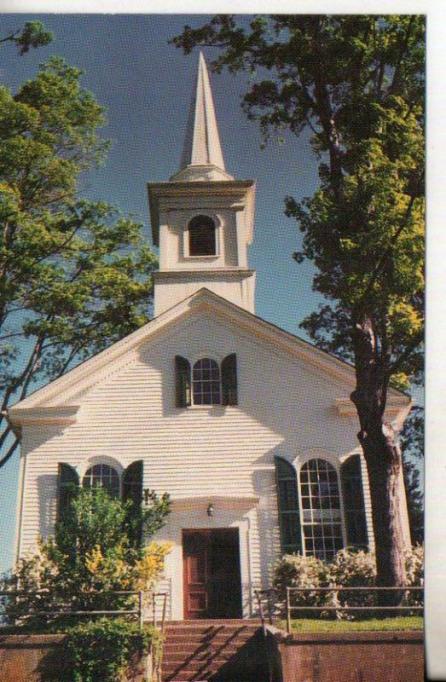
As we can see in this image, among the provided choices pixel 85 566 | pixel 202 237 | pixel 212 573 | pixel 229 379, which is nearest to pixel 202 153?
pixel 202 237

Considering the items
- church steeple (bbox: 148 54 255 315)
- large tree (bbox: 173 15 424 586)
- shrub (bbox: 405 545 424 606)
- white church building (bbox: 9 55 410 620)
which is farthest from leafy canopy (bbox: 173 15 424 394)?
church steeple (bbox: 148 54 255 315)

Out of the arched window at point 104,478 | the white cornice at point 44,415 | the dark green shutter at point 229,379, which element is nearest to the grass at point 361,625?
the arched window at point 104,478

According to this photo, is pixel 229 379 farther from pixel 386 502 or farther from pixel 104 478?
pixel 386 502

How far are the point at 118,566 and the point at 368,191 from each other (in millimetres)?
4461

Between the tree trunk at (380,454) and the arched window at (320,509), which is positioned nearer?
the tree trunk at (380,454)

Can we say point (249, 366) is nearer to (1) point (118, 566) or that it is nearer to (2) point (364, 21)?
(1) point (118, 566)

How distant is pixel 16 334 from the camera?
9828 mm

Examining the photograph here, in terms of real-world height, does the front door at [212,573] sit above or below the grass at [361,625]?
above

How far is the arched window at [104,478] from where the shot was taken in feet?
28.4

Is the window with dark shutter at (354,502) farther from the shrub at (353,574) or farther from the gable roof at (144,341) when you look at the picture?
the gable roof at (144,341)

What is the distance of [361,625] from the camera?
6.49m

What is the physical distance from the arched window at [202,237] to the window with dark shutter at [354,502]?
483 cm

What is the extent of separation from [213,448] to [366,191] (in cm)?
346

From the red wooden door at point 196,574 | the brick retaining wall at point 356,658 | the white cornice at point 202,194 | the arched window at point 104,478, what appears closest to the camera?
the brick retaining wall at point 356,658
